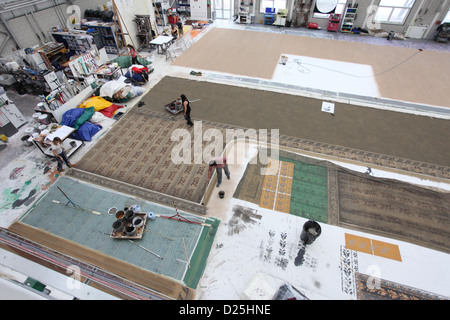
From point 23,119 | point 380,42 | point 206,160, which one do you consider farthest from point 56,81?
point 380,42

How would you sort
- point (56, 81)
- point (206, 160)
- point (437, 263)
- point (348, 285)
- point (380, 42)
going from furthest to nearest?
point (380, 42) < point (56, 81) < point (206, 160) < point (437, 263) < point (348, 285)

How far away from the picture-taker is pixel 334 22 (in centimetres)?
1212

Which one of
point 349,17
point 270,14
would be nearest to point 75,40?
point 270,14

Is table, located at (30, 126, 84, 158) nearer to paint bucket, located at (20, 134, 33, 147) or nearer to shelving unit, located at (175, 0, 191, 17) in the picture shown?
paint bucket, located at (20, 134, 33, 147)

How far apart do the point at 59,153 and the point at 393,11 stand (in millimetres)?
15267

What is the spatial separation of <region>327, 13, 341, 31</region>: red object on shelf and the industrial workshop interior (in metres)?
2.66

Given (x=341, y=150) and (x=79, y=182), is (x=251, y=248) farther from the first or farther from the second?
(x=79, y=182)

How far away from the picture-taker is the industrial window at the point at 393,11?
11.2 m

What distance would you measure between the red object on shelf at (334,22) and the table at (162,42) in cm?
834

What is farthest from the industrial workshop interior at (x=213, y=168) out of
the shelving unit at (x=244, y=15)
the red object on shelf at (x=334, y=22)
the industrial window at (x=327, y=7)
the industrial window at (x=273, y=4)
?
the industrial window at (x=273, y=4)

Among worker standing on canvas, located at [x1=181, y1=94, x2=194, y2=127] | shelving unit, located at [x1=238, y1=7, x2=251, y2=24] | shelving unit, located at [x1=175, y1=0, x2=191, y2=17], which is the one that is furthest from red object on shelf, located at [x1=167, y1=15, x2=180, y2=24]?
worker standing on canvas, located at [x1=181, y1=94, x2=194, y2=127]

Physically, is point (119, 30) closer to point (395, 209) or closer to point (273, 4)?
point (273, 4)
